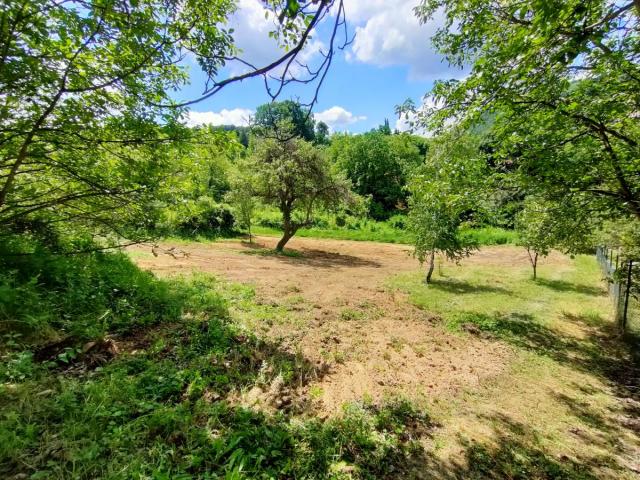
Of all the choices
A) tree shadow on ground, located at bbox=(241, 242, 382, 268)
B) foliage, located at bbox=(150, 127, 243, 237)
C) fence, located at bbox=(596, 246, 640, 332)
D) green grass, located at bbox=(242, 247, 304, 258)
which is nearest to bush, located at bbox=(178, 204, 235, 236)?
green grass, located at bbox=(242, 247, 304, 258)

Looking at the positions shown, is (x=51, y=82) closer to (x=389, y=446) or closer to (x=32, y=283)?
(x=32, y=283)

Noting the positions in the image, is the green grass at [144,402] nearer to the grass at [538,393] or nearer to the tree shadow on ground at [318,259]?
the grass at [538,393]

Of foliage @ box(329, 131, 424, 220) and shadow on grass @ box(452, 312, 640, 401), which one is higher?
foliage @ box(329, 131, 424, 220)

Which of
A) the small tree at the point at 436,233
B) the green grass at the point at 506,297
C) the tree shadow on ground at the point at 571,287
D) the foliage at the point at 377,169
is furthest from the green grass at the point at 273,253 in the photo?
the foliage at the point at 377,169

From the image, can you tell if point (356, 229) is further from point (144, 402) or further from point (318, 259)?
point (144, 402)

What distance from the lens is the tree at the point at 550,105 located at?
3318mm

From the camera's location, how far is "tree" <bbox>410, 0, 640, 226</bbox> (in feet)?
10.9

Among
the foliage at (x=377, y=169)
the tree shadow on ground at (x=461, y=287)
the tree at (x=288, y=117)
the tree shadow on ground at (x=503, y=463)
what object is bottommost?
the tree shadow on ground at (x=503, y=463)

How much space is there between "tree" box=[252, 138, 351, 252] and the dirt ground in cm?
621

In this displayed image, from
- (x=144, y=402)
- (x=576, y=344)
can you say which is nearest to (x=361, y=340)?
(x=144, y=402)

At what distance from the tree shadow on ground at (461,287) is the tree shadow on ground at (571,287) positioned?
7.53 ft

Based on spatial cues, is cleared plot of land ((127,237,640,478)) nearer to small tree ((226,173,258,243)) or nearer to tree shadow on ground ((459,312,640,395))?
tree shadow on ground ((459,312,640,395))

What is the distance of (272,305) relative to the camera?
21.8 feet

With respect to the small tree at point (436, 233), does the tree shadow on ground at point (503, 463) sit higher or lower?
lower
